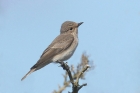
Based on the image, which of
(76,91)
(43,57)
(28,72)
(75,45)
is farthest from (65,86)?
(75,45)

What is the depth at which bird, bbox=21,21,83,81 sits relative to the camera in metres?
9.31

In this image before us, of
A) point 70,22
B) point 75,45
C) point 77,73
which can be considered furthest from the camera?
point 70,22

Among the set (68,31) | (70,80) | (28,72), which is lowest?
(70,80)

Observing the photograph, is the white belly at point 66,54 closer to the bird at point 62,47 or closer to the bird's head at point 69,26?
the bird at point 62,47

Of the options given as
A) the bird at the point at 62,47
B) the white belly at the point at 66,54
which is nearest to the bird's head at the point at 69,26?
the bird at the point at 62,47

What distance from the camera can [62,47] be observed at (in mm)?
10219

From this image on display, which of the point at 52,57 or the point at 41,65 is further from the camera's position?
the point at 52,57

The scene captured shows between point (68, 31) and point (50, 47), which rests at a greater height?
point (68, 31)

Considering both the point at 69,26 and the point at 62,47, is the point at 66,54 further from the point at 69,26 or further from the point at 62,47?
the point at 69,26

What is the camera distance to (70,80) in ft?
13.8

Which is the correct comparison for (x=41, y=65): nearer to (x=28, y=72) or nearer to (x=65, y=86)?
(x=28, y=72)

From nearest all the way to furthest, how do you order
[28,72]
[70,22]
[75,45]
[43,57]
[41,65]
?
[28,72]
[41,65]
[43,57]
[75,45]
[70,22]

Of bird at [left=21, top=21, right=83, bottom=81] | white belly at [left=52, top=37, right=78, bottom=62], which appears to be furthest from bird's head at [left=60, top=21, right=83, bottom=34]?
white belly at [left=52, top=37, right=78, bottom=62]

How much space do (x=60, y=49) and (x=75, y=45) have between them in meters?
0.50
